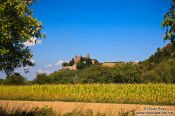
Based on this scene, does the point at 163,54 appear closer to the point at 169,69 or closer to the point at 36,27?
the point at 169,69

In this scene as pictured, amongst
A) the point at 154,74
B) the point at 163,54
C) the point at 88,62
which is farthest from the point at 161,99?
the point at 88,62

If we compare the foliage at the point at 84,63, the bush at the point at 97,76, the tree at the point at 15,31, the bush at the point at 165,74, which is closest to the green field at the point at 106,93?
the bush at the point at 165,74

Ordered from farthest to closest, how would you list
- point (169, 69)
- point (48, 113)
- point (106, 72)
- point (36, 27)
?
point (106, 72)
point (169, 69)
point (36, 27)
point (48, 113)

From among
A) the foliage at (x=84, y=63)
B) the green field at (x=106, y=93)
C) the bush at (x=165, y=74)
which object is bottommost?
the green field at (x=106, y=93)

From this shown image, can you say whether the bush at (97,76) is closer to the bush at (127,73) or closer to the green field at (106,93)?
the bush at (127,73)

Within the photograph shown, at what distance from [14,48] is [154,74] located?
49.5m

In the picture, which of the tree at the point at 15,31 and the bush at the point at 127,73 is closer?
the tree at the point at 15,31

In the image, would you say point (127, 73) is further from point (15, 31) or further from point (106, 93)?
point (15, 31)

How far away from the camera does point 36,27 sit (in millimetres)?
14453

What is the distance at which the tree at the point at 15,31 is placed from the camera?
12.9 m

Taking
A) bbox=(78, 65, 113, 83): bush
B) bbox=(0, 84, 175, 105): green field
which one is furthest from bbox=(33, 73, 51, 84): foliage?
bbox=(0, 84, 175, 105): green field

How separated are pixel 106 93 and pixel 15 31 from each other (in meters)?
30.3

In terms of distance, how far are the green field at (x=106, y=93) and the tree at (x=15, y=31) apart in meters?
21.1

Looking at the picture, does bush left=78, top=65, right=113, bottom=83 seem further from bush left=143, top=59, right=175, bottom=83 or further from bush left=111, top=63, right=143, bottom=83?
bush left=143, top=59, right=175, bottom=83
